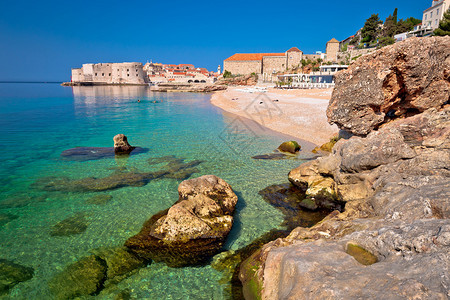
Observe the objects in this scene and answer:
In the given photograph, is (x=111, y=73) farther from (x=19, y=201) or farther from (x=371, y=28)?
(x=19, y=201)

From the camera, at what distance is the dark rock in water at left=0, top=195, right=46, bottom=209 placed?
899 cm

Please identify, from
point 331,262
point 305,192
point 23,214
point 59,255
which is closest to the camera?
point 331,262

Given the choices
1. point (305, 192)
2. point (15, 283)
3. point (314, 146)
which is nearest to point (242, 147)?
point (314, 146)

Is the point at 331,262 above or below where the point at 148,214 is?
above

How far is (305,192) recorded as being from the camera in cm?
972

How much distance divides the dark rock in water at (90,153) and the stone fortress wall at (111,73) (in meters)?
111

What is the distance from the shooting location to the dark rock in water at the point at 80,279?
5.34 m

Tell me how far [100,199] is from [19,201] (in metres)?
2.78

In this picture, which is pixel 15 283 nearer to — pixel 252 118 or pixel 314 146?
pixel 314 146

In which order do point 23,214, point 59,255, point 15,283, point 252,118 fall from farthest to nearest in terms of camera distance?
point 252,118 → point 23,214 → point 59,255 → point 15,283

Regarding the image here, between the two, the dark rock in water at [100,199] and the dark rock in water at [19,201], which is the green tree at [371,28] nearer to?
the dark rock in water at [100,199]

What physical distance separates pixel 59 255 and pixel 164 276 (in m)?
2.80

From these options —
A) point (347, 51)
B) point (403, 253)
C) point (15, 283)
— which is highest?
point (347, 51)

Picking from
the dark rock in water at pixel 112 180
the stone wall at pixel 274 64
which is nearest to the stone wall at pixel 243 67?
the stone wall at pixel 274 64
